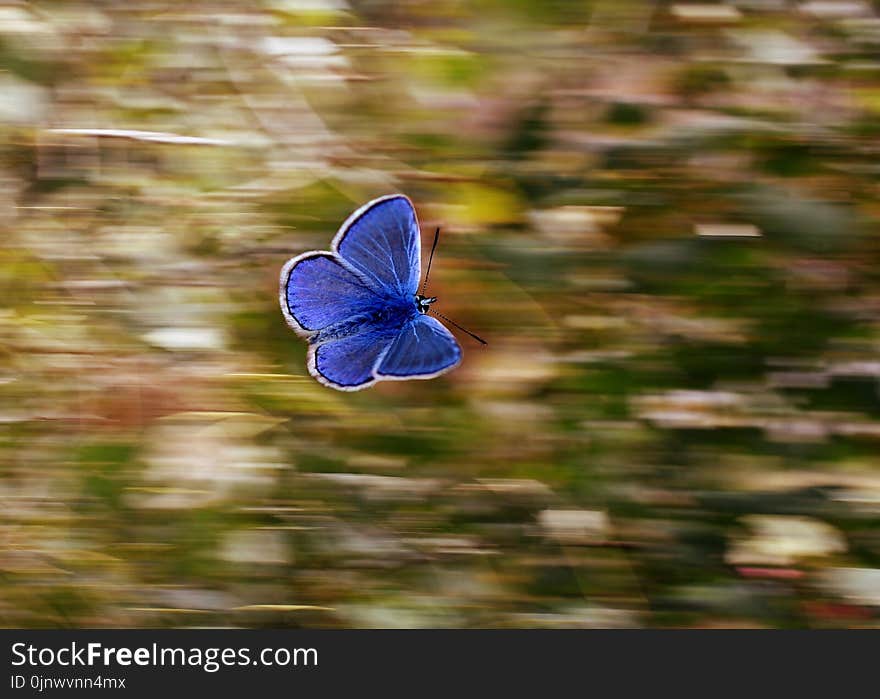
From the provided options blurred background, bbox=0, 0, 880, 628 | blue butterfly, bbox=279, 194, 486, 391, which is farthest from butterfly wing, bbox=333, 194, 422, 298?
blurred background, bbox=0, 0, 880, 628

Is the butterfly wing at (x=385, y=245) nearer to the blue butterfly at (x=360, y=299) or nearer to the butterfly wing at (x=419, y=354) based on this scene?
the blue butterfly at (x=360, y=299)

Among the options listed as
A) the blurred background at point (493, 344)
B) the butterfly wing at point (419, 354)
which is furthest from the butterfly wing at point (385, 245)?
the blurred background at point (493, 344)

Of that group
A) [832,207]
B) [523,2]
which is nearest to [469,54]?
[523,2]

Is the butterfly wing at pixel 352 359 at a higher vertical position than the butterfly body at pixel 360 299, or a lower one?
lower

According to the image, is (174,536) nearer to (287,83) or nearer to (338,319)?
(338,319)

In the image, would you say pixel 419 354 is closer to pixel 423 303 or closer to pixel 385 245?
pixel 423 303

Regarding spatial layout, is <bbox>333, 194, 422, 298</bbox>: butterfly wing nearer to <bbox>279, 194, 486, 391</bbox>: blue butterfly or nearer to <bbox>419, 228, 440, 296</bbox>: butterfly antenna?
<bbox>279, 194, 486, 391</bbox>: blue butterfly
